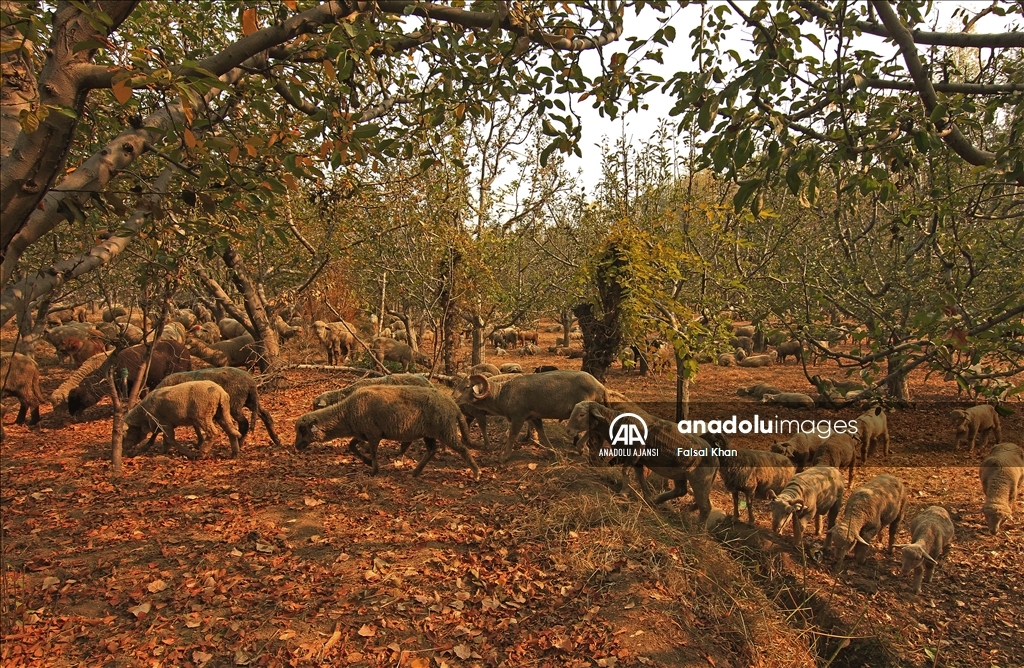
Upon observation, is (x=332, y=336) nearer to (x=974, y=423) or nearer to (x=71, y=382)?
(x=71, y=382)

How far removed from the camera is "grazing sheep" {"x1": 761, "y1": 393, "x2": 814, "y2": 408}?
15276 millimetres

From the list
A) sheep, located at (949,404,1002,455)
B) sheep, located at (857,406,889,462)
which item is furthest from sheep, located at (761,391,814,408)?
sheep, located at (949,404,1002,455)

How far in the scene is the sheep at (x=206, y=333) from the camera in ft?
74.3

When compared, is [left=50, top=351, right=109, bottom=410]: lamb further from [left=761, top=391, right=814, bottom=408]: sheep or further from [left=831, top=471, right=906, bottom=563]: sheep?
[left=761, top=391, right=814, bottom=408]: sheep

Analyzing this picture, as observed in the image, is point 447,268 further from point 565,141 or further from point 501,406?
point 565,141

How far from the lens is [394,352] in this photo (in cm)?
1972

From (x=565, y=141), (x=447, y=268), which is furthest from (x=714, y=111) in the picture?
(x=447, y=268)

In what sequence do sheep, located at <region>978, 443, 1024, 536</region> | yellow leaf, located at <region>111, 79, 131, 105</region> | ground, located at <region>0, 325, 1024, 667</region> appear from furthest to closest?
sheep, located at <region>978, 443, 1024, 536</region>, ground, located at <region>0, 325, 1024, 667</region>, yellow leaf, located at <region>111, 79, 131, 105</region>

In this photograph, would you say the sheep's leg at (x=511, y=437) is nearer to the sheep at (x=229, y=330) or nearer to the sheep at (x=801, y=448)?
the sheep at (x=801, y=448)

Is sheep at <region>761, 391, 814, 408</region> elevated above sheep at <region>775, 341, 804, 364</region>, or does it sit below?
below

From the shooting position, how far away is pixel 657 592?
5977mm

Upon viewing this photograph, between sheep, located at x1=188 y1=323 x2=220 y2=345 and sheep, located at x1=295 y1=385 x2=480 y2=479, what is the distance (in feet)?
54.1

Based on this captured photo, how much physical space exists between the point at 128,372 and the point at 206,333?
1301 cm

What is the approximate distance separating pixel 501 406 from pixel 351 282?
1116 cm
